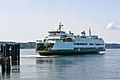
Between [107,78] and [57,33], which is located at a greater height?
[57,33]

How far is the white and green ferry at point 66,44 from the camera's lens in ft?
368

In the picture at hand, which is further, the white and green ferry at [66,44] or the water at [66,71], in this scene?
the white and green ferry at [66,44]

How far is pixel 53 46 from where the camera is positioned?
11138 cm

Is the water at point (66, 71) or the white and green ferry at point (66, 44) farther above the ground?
the white and green ferry at point (66, 44)

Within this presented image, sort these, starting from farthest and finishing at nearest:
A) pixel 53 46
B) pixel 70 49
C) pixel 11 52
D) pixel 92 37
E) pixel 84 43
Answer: pixel 92 37
pixel 84 43
pixel 70 49
pixel 53 46
pixel 11 52

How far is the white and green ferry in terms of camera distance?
112137mm

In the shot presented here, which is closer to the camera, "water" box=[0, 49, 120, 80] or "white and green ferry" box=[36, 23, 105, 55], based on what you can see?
"water" box=[0, 49, 120, 80]

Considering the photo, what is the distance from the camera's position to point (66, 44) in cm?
11669

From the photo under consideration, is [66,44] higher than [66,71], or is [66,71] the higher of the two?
[66,44]

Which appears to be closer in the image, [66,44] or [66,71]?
[66,71]

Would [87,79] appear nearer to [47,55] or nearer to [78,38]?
[47,55]

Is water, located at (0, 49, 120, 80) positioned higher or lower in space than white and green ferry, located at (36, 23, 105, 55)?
lower

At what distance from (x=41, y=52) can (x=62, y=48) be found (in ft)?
21.6

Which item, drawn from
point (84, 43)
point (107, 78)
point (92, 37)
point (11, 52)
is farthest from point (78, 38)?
point (107, 78)
